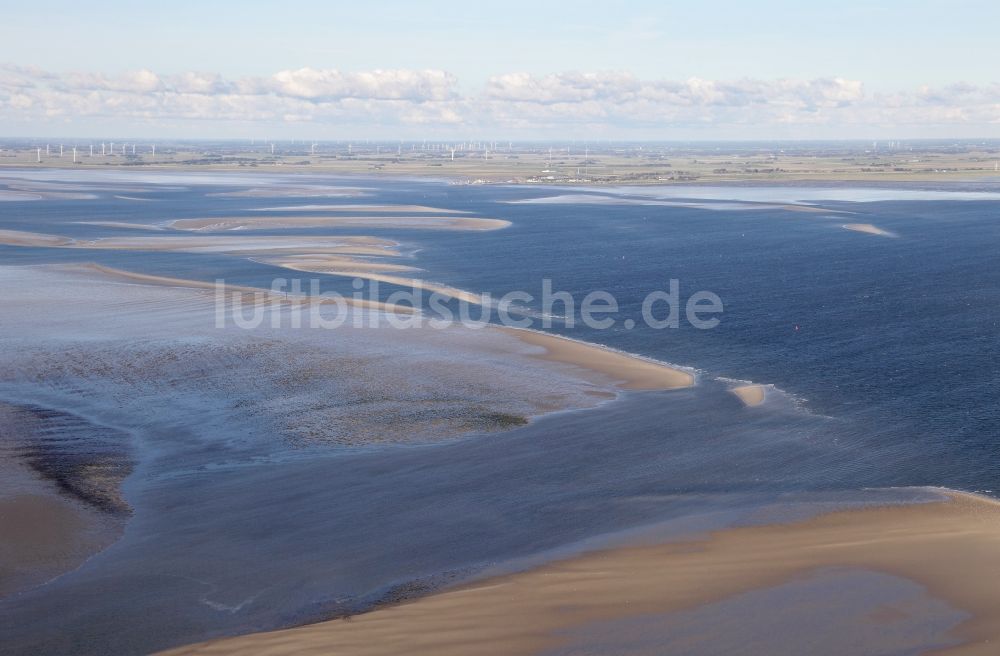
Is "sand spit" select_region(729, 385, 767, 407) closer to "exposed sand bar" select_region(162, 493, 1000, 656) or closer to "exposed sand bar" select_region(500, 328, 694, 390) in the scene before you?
"exposed sand bar" select_region(500, 328, 694, 390)

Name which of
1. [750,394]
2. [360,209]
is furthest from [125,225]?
[750,394]

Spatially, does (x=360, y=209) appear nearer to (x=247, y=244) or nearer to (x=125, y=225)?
(x=125, y=225)

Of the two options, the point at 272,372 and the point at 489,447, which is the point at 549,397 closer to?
the point at 489,447

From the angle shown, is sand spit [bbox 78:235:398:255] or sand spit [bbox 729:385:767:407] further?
sand spit [bbox 78:235:398:255]

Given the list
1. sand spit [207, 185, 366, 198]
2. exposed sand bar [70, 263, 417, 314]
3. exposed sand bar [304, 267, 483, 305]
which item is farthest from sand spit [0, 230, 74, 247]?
sand spit [207, 185, 366, 198]

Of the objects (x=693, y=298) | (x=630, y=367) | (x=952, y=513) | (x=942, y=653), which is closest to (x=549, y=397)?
(x=630, y=367)

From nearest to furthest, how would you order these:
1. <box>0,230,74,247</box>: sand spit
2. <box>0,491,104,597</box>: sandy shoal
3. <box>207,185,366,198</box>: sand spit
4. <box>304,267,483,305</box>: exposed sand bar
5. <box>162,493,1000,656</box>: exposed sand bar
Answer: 1. <box>162,493,1000,656</box>: exposed sand bar
2. <box>0,491,104,597</box>: sandy shoal
3. <box>304,267,483,305</box>: exposed sand bar
4. <box>0,230,74,247</box>: sand spit
5. <box>207,185,366,198</box>: sand spit
